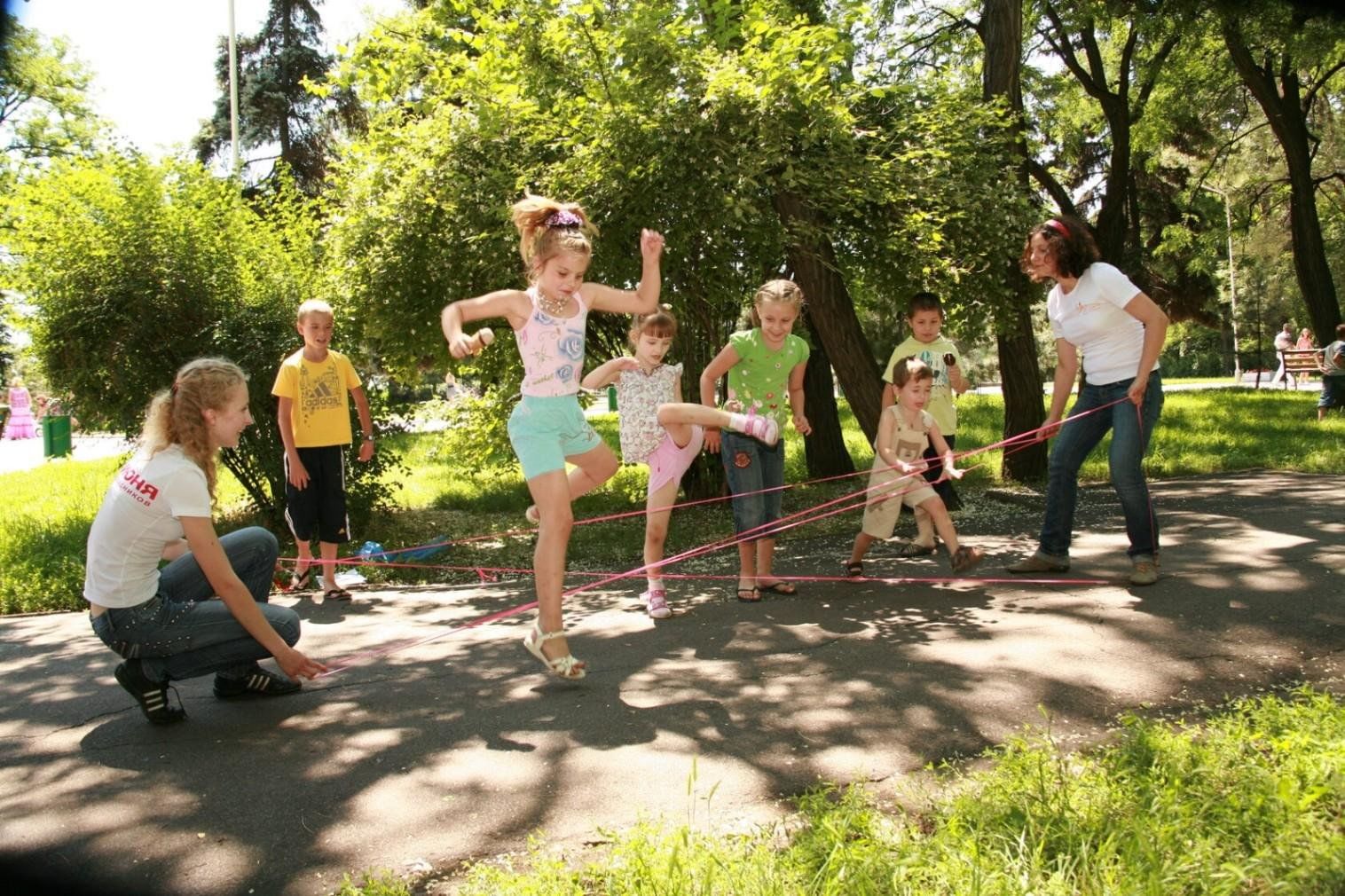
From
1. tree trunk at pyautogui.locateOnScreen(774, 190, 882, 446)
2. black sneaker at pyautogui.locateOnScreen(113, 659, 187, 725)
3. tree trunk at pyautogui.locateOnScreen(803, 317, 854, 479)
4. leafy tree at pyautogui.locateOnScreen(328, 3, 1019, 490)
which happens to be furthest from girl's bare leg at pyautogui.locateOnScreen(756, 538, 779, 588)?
tree trunk at pyautogui.locateOnScreen(803, 317, 854, 479)

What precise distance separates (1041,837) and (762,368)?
3855mm

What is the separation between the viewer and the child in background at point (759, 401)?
6172mm

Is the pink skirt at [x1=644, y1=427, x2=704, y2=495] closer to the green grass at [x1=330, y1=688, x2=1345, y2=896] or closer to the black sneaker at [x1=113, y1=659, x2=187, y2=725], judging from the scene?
the black sneaker at [x1=113, y1=659, x2=187, y2=725]

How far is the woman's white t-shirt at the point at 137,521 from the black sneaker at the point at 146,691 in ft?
0.93

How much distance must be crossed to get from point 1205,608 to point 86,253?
877 cm

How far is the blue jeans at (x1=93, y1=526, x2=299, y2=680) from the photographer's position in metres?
4.14

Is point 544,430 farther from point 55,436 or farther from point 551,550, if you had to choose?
point 55,436

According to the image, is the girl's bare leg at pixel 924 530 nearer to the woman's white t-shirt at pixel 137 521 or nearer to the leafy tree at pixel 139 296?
the woman's white t-shirt at pixel 137 521

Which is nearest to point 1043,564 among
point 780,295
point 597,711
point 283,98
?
point 780,295

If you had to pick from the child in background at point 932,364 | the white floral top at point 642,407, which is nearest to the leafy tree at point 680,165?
the child in background at point 932,364

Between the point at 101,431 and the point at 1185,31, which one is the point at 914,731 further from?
the point at 1185,31

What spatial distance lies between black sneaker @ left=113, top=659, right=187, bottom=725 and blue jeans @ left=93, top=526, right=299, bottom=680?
1.0 inches

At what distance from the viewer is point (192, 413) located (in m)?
4.21

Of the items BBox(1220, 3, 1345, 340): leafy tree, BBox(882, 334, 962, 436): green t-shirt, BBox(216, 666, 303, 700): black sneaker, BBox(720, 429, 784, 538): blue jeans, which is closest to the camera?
BBox(216, 666, 303, 700): black sneaker
